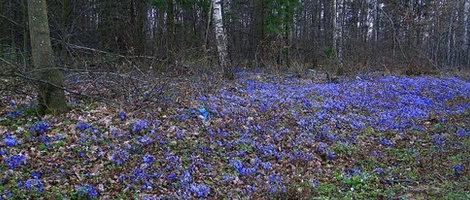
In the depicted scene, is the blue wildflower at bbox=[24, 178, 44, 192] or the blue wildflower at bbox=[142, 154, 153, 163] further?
the blue wildflower at bbox=[142, 154, 153, 163]

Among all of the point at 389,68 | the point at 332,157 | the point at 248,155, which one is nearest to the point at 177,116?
the point at 248,155

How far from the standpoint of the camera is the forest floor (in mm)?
5348

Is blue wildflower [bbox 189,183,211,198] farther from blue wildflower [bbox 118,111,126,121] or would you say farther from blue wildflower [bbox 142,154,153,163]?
blue wildflower [bbox 118,111,126,121]

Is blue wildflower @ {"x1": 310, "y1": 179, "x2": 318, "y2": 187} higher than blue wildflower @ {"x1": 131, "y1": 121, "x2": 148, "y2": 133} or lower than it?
lower

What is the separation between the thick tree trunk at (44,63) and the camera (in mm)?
6445

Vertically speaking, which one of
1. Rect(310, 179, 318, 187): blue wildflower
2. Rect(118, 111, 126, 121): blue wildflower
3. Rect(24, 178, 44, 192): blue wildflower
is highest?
Rect(118, 111, 126, 121): blue wildflower

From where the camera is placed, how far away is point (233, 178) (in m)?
5.94

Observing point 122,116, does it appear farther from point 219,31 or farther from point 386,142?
point 219,31

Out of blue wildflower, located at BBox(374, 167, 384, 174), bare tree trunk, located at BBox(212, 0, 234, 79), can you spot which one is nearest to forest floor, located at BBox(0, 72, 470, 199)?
blue wildflower, located at BBox(374, 167, 384, 174)

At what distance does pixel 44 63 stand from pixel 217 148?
3752mm

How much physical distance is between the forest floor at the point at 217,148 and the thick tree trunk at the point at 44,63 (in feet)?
1.07

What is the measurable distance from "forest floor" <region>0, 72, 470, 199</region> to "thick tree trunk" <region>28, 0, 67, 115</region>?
1.07ft

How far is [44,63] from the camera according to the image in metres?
6.66

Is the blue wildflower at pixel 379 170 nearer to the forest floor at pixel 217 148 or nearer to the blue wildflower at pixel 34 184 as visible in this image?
the forest floor at pixel 217 148
